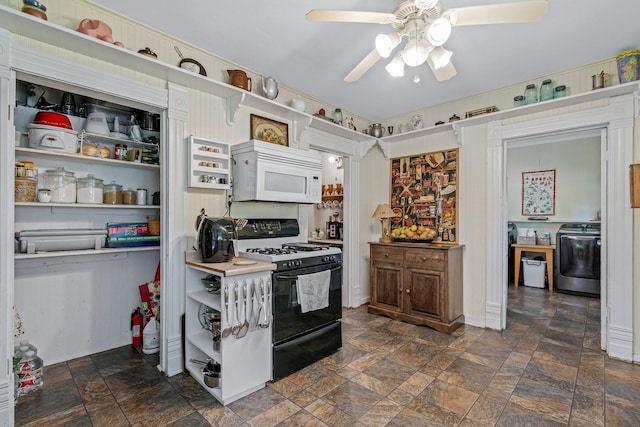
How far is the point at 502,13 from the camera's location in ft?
5.04

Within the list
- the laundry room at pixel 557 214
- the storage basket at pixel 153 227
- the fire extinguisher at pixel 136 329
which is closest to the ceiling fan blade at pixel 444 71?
the storage basket at pixel 153 227

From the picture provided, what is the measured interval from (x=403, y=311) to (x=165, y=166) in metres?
2.89

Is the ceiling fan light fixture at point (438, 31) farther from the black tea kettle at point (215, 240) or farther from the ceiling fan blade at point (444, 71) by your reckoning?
the black tea kettle at point (215, 240)

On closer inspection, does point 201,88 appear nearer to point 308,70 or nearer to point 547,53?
point 308,70

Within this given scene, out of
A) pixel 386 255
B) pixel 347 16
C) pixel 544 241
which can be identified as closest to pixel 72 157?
pixel 347 16

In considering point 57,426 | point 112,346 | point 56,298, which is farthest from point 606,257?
point 56,298

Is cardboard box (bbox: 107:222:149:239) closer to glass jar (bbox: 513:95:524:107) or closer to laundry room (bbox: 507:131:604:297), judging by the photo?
glass jar (bbox: 513:95:524:107)

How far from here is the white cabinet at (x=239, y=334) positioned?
1951 mm

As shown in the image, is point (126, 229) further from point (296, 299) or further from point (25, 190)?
point (296, 299)

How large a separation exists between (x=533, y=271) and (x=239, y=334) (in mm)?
5209

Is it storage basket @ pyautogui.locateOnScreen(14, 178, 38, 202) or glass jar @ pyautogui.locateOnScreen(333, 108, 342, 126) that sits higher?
glass jar @ pyautogui.locateOnScreen(333, 108, 342, 126)

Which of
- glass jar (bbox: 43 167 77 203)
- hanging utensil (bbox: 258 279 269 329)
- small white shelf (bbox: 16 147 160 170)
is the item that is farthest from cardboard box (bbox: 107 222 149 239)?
hanging utensil (bbox: 258 279 269 329)

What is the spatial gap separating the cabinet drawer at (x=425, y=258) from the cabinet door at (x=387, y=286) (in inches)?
7.8

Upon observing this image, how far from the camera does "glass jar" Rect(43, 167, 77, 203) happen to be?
2.31m
